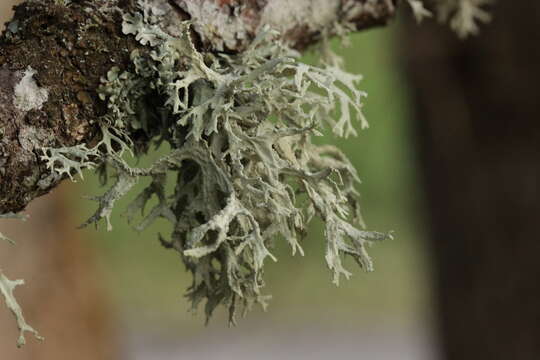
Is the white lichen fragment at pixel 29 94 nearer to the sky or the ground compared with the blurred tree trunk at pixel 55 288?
nearer to the sky

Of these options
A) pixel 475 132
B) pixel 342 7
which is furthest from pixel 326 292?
pixel 342 7

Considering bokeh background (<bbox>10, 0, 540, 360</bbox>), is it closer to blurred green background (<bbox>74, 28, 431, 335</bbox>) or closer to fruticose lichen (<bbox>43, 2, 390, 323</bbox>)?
fruticose lichen (<bbox>43, 2, 390, 323</bbox>)

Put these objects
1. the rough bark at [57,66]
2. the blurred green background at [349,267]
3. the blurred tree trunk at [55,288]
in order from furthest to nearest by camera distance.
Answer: the blurred green background at [349,267]
the blurred tree trunk at [55,288]
the rough bark at [57,66]

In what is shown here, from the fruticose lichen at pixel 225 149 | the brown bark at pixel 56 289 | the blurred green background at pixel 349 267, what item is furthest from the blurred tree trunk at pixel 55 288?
the blurred green background at pixel 349 267

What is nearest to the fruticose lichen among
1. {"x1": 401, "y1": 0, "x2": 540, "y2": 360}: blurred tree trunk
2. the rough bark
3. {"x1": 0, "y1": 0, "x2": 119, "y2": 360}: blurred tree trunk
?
the rough bark

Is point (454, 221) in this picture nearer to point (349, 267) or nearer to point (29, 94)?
point (29, 94)

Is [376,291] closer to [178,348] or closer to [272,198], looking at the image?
[178,348]

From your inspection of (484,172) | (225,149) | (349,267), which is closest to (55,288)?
(484,172)

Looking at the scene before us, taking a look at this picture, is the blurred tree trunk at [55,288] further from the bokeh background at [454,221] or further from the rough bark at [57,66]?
the rough bark at [57,66]
